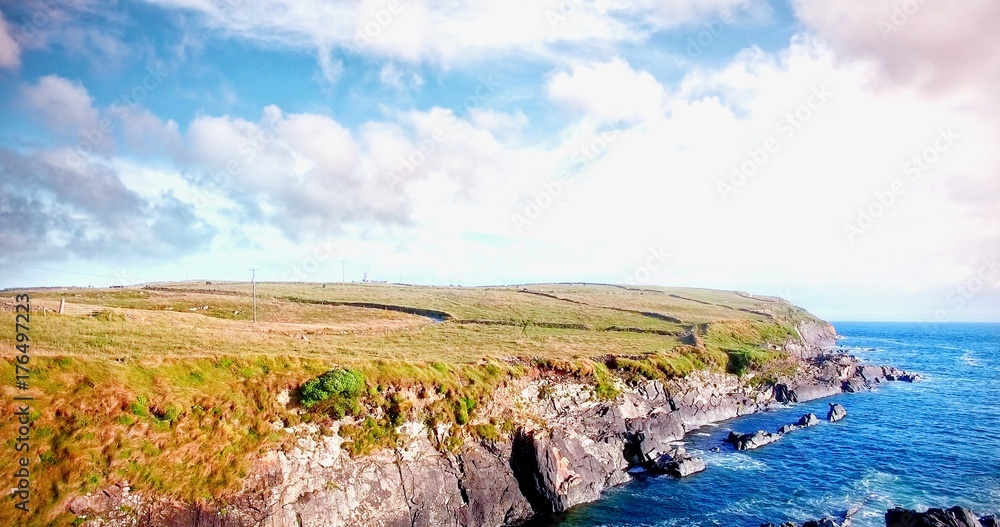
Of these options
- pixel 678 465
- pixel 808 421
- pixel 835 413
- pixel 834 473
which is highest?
pixel 835 413

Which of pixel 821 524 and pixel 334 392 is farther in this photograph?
pixel 334 392

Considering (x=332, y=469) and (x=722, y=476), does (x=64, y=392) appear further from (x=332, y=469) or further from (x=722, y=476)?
(x=722, y=476)

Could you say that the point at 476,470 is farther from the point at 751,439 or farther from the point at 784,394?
the point at 784,394

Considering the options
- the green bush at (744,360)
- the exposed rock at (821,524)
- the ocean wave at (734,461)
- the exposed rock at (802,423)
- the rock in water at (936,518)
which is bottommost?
the ocean wave at (734,461)

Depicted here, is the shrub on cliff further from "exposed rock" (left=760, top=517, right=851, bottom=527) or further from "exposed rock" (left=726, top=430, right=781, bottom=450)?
"exposed rock" (left=726, top=430, right=781, bottom=450)

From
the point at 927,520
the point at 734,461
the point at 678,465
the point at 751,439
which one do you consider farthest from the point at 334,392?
the point at 751,439

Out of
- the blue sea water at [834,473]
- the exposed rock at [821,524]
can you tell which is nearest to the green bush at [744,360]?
the blue sea water at [834,473]

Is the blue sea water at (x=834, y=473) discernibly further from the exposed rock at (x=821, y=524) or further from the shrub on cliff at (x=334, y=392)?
the shrub on cliff at (x=334, y=392)

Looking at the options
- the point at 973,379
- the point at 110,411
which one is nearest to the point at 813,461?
the point at 110,411
